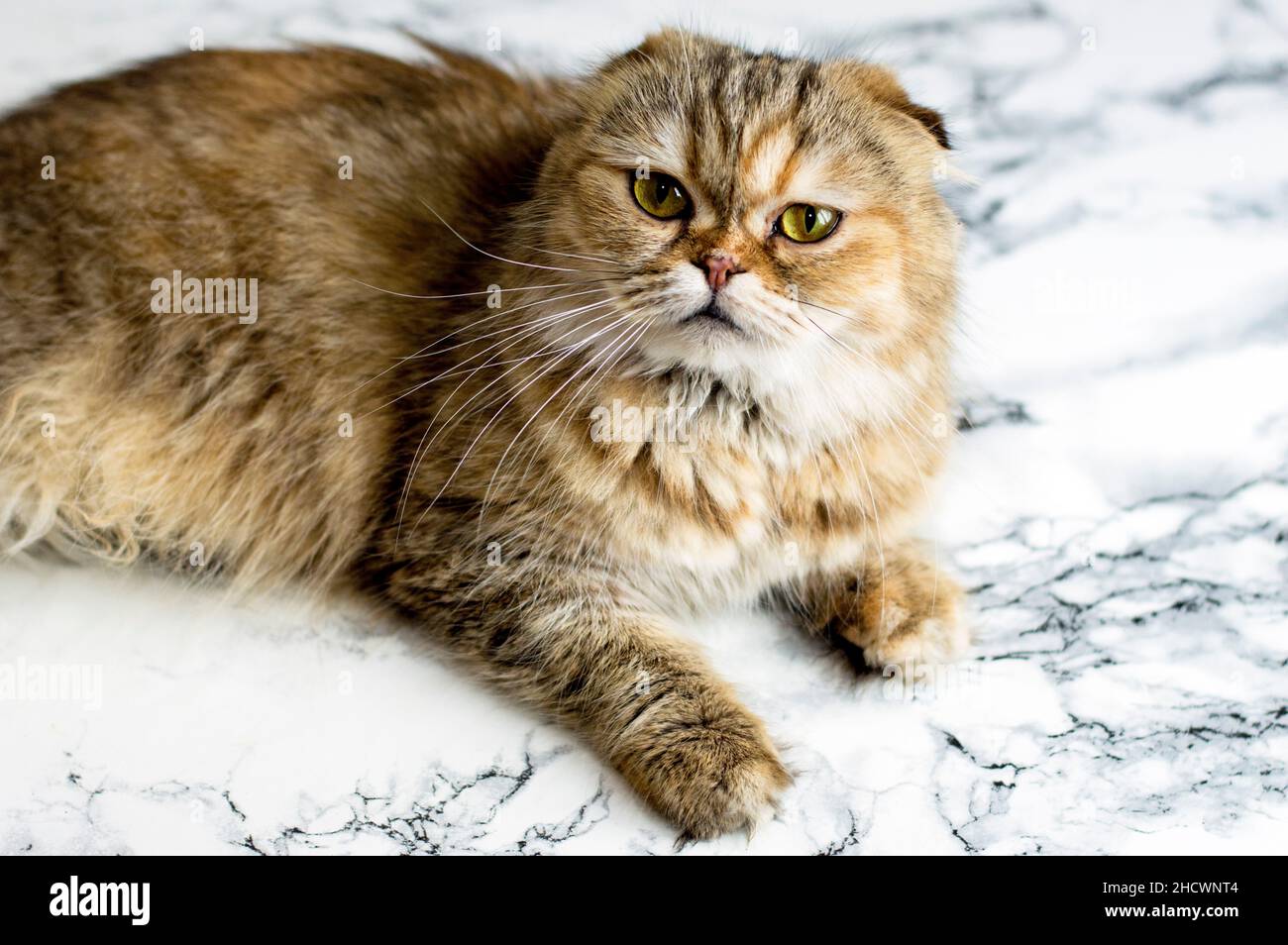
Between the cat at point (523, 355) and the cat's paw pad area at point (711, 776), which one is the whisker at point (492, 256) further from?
the cat's paw pad area at point (711, 776)

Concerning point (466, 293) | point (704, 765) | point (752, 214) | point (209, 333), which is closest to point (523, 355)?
point (466, 293)

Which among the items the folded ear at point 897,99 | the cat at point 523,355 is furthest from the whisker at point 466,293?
the folded ear at point 897,99

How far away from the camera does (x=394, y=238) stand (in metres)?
2.24

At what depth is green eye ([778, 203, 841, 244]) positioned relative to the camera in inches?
72.6

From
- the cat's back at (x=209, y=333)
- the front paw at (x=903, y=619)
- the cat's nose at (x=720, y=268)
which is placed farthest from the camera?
the cat's back at (x=209, y=333)

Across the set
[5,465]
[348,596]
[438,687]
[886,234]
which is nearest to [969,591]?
[886,234]

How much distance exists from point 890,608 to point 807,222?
672 mm

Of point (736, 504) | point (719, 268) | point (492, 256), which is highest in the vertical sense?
point (719, 268)

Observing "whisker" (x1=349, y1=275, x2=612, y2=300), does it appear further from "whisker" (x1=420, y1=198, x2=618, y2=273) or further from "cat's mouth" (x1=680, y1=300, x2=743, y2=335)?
"cat's mouth" (x1=680, y1=300, x2=743, y2=335)

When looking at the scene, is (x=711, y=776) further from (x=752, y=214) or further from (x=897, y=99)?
(x=897, y=99)

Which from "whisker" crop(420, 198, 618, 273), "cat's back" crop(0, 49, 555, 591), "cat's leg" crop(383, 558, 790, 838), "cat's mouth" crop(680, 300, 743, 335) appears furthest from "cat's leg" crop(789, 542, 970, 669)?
"cat's back" crop(0, 49, 555, 591)

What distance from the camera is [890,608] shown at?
212 centimetres

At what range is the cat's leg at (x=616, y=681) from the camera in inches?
71.4

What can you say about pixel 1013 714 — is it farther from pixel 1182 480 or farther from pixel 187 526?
pixel 187 526
